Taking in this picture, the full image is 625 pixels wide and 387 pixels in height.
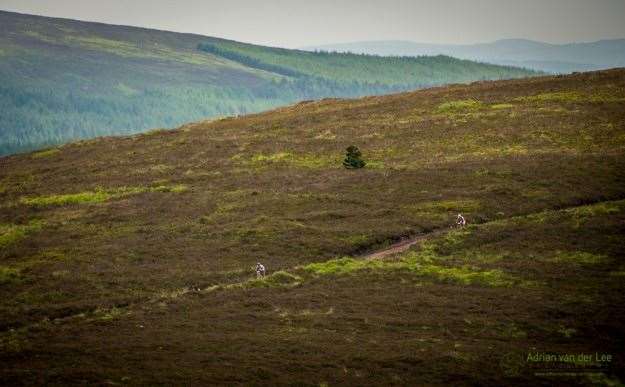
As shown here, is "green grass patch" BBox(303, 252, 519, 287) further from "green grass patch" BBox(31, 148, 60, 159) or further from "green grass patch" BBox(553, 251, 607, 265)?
"green grass patch" BBox(31, 148, 60, 159)

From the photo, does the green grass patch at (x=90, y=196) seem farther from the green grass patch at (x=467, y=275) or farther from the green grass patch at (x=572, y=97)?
the green grass patch at (x=572, y=97)

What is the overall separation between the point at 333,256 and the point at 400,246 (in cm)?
466

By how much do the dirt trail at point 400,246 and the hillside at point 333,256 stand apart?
24.5 inches

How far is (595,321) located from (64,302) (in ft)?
92.7

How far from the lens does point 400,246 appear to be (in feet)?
153

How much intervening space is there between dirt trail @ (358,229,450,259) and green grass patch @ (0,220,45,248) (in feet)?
94.7

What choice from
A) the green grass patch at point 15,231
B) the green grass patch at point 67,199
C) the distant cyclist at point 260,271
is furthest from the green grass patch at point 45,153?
the distant cyclist at point 260,271

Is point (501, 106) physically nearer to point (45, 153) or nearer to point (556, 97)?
point (556, 97)

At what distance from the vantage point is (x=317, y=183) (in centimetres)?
6562

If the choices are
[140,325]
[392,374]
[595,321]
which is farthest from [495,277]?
[140,325]

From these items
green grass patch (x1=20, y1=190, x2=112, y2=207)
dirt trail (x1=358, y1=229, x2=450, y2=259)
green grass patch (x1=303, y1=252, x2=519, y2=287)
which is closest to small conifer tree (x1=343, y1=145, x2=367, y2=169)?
dirt trail (x1=358, y1=229, x2=450, y2=259)

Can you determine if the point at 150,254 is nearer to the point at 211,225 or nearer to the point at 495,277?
the point at 211,225

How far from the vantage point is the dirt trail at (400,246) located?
148 feet

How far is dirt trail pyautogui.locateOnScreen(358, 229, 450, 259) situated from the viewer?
45.2 m
